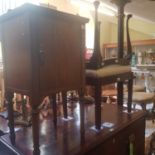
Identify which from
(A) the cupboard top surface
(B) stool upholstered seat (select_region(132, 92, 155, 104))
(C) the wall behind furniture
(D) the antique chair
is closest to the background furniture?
(A) the cupboard top surface

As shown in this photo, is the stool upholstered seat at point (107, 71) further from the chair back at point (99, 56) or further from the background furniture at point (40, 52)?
the background furniture at point (40, 52)

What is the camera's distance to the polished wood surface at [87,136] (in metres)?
1.27

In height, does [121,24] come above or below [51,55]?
above

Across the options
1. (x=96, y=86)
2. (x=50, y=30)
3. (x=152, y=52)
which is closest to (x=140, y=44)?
(x=152, y=52)

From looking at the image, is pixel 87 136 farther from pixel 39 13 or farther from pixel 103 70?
pixel 39 13

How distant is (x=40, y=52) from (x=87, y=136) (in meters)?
0.68

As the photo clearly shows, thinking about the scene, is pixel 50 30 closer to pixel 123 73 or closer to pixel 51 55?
pixel 51 55

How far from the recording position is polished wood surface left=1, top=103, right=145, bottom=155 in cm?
127

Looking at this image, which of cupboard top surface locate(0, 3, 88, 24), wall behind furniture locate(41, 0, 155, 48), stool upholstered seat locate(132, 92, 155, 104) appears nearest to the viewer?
cupboard top surface locate(0, 3, 88, 24)

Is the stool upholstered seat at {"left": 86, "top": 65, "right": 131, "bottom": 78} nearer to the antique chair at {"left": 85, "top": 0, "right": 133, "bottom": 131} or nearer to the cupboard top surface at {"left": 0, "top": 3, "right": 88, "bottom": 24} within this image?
the antique chair at {"left": 85, "top": 0, "right": 133, "bottom": 131}

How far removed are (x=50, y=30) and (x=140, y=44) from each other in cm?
411

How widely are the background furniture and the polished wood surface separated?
0.70ft

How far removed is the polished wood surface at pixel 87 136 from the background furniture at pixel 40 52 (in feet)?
0.70

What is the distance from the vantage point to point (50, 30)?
43.4 inches
